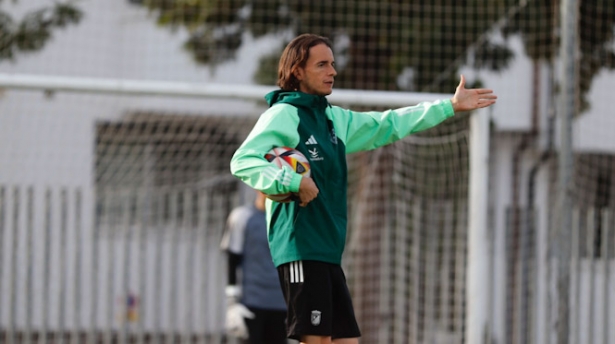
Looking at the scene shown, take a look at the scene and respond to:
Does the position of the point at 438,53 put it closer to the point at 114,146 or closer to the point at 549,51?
the point at 549,51

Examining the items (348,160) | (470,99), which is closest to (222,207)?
(348,160)

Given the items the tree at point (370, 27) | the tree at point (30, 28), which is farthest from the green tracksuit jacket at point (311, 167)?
the tree at point (30, 28)

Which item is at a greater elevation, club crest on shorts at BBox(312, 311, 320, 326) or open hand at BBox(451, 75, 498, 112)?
open hand at BBox(451, 75, 498, 112)

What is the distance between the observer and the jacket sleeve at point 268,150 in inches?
135

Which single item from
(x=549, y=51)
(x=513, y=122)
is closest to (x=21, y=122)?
(x=549, y=51)

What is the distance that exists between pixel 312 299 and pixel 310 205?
335 millimetres

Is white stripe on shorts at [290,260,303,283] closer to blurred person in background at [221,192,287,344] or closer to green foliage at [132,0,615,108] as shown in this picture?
blurred person in background at [221,192,287,344]

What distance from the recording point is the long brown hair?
381 cm

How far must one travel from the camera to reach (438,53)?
9.39m

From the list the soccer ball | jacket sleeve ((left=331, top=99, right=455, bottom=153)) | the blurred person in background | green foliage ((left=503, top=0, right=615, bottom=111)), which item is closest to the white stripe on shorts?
the soccer ball

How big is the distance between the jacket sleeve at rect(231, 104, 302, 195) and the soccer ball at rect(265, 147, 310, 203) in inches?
0.9

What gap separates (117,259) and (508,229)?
6.56 meters

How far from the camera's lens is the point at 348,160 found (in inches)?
370

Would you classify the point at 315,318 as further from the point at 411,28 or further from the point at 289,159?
the point at 411,28
